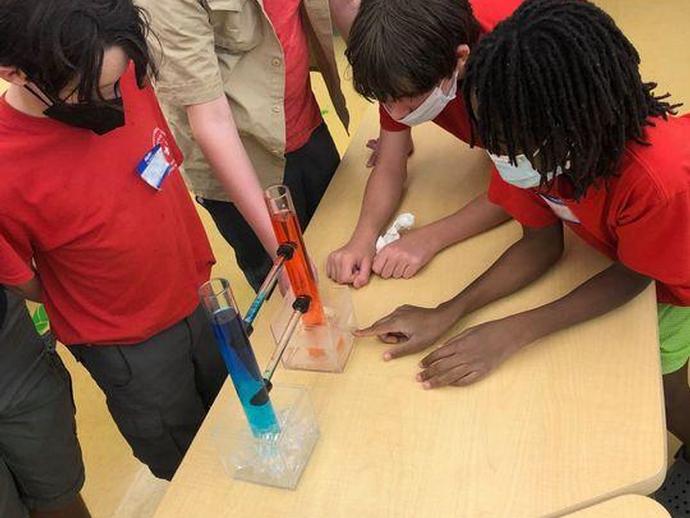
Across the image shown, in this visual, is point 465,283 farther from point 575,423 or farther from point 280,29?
point 280,29

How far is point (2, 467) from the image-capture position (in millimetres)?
1331

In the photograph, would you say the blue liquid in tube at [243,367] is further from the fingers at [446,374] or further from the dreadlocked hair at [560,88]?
the dreadlocked hair at [560,88]

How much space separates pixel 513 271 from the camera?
110 centimetres

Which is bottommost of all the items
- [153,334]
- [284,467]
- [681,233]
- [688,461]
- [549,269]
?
[688,461]

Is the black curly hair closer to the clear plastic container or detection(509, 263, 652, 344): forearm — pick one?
the clear plastic container

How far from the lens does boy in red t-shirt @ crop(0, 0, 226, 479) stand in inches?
36.1

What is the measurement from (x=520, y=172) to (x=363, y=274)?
1.10 ft

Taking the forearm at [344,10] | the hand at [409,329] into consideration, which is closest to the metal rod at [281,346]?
the hand at [409,329]

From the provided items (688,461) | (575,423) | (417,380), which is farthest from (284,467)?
(688,461)

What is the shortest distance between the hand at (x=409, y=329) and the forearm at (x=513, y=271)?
0.07ft

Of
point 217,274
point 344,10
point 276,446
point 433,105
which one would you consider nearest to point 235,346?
point 276,446

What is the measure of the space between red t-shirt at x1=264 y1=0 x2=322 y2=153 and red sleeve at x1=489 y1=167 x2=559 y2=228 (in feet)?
1.62

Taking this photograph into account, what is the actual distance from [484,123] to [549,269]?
1.05 ft

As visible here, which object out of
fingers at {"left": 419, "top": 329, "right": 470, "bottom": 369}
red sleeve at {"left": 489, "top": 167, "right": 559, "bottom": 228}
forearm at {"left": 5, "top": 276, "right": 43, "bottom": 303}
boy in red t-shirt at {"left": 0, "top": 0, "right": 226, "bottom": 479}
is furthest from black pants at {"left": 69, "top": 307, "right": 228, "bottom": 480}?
red sleeve at {"left": 489, "top": 167, "right": 559, "bottom": 228}
